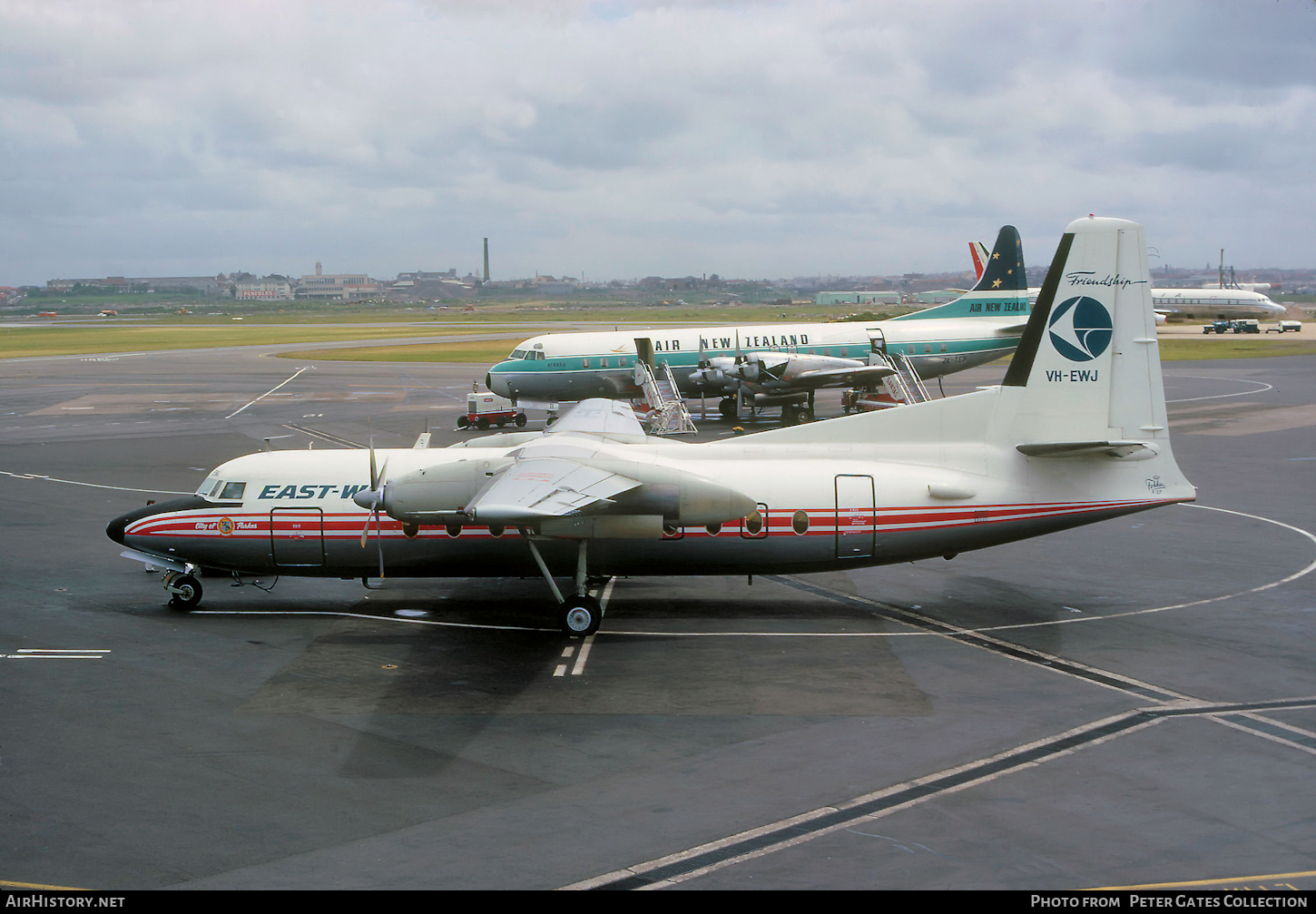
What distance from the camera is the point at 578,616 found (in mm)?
20766

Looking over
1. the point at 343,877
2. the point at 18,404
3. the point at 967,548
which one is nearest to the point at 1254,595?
the point at 967,548

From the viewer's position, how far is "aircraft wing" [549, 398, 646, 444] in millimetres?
24000

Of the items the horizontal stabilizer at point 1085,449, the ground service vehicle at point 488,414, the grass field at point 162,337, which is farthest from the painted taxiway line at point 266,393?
the horizontal stabilizer at point 1085,449

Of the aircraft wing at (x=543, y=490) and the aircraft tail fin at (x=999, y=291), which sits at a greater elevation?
the aircraft tail fin at (x=999, y=291)

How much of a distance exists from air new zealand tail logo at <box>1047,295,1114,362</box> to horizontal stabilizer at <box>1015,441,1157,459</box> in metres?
1.78

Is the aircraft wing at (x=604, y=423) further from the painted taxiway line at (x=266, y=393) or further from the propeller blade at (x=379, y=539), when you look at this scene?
the painted taxiway line at (x=266, y=393)

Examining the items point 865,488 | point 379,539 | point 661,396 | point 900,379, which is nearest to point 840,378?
point 900,379

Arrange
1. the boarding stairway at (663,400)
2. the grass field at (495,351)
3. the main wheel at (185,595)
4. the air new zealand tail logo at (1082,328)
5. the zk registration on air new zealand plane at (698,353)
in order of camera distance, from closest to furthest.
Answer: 1. the air new zealand tail logo at (1082,328)
2. the main wheel at (185,595)
3. the boarding stairway at (663,400)
4. the zk registration on air new zealand plane at (698,353)
5. the grass field at (495,351)

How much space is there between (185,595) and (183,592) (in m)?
0.09

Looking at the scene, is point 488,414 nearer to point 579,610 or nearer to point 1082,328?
point 579,610

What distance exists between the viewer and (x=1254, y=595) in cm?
2327

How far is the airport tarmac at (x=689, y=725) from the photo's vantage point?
40.8ft

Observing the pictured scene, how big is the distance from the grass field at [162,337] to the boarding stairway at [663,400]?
51.5 meters
